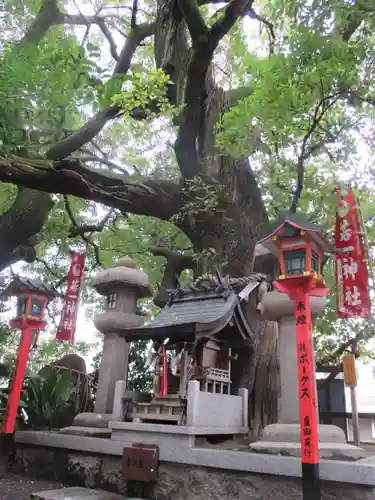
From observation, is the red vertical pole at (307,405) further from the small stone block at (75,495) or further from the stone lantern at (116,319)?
the stone lantern at (116,319)

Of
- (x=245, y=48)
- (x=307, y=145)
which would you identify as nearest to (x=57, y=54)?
(x=307, y=145)

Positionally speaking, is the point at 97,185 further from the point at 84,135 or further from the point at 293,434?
the point at 293,434

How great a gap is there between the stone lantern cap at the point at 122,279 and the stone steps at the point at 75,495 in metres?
3.45

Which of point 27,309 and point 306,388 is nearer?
point 306,388

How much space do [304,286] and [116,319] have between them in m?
4.11

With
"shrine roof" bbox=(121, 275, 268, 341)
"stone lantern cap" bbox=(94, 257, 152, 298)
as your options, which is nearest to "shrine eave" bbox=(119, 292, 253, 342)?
"shrine roof" bbox=(121, 275, 268, 341)

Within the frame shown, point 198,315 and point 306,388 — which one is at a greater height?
point 198,315

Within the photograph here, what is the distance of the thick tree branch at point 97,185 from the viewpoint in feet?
26.9

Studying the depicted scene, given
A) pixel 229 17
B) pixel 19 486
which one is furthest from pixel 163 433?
pixel 229 17

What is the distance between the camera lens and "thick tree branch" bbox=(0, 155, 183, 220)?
8.19 m

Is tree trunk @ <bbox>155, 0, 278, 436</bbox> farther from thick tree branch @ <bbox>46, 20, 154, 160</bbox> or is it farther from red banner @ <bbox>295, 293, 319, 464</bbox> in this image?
red banner @ <bbox>295, 293, 319, 464</bbox>

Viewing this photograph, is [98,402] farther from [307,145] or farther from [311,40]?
[311,40]

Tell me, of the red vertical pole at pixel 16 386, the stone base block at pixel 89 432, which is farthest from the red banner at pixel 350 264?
the red vertical pole at pixel 16 386

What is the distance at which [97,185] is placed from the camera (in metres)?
8.79
